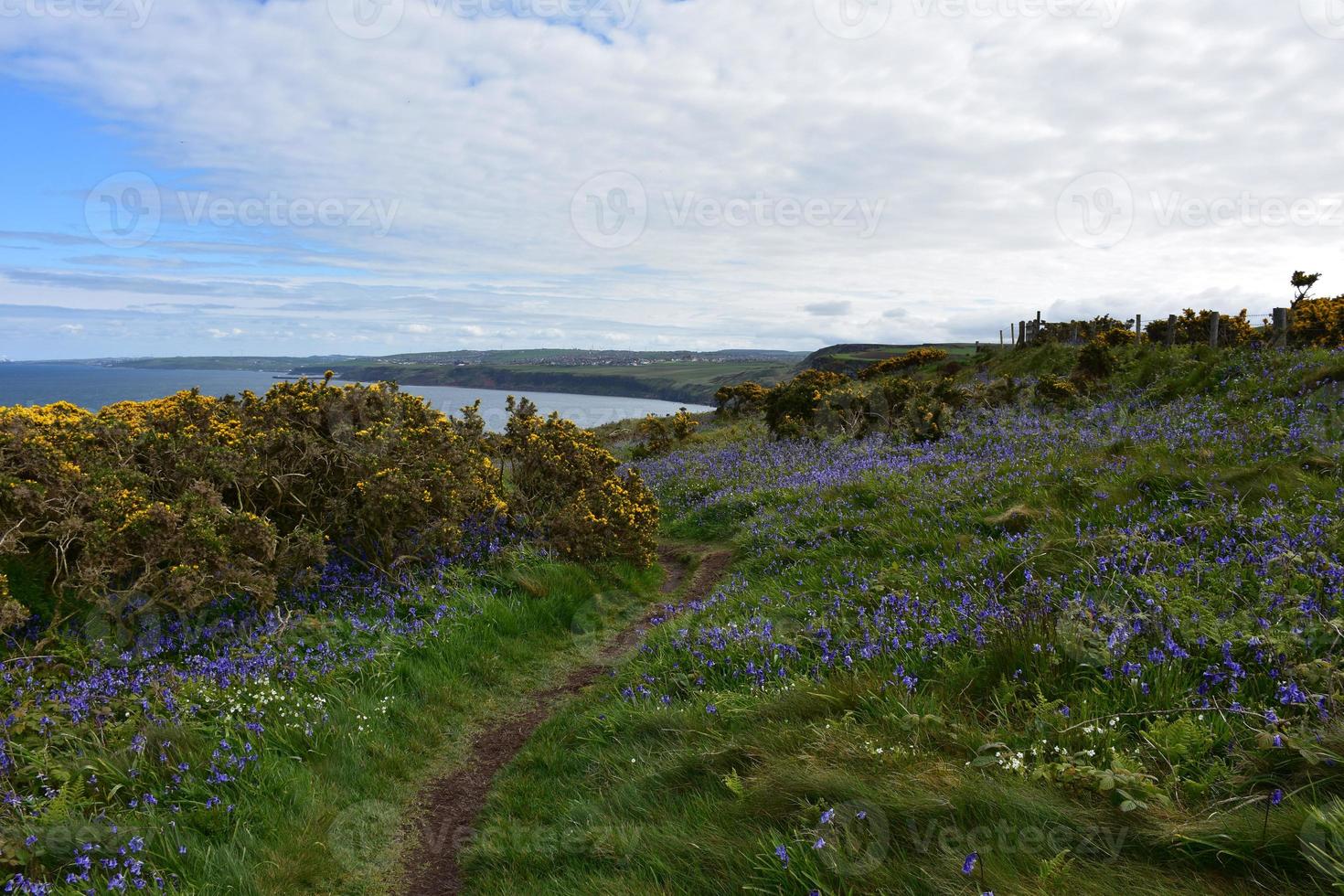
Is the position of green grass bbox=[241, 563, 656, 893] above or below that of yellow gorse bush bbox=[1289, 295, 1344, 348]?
below

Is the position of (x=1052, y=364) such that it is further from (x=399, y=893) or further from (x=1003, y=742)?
(x=399, y=893)

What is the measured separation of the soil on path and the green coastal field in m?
0.04

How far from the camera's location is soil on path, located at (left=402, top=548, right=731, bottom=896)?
4.48 metres

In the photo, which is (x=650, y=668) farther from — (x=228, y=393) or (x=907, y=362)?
(x=907, y=362)

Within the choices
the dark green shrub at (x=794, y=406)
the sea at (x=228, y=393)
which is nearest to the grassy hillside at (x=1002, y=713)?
the sea at (x=228, y=393)

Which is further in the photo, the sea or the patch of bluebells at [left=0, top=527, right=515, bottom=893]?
the sea

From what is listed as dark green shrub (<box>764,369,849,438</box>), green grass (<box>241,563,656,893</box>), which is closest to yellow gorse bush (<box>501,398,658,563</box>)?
green grass (<box>241,563,656,893</box>)

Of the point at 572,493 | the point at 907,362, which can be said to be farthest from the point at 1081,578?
the point at 907,362

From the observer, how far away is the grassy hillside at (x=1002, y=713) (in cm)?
293

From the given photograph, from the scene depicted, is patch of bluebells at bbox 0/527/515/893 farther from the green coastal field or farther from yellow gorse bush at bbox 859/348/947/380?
yellow gorse bush at bbox 859/348/947/380

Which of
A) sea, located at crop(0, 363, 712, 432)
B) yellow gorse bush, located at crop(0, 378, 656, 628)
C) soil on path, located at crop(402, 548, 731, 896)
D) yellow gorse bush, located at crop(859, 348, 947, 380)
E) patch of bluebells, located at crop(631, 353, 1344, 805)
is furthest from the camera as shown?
yellow gorse bush, located at crop(859, 348, 947, 380)

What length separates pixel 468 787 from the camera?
18.0 feet

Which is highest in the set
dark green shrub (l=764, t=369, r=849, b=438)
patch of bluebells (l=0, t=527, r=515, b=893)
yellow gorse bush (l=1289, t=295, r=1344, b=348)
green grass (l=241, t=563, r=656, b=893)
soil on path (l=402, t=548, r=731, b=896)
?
yellow gorse bush (l=1289, t=295, r=1344, b=348)

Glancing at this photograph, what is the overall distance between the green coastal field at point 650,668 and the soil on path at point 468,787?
0.04m
